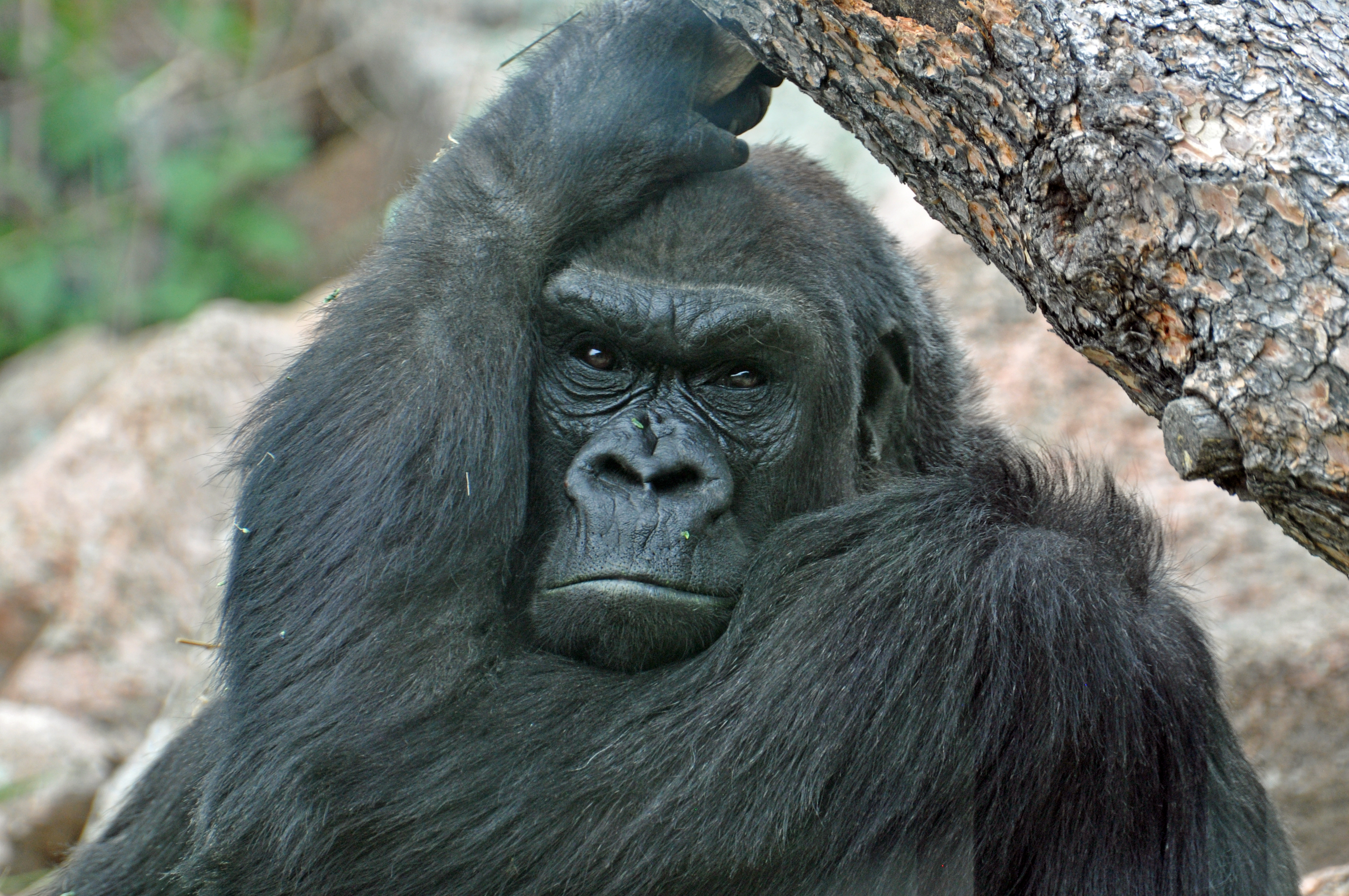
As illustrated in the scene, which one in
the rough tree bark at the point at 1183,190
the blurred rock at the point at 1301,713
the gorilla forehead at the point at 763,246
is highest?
the rough tree bark at the point at 1183,190

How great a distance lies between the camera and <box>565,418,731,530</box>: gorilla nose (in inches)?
105

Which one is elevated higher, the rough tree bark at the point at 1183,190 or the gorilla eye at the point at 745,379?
the rough tree bark at the point at 1183,190

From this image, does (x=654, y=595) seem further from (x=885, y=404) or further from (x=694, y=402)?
(x=885, y=404)

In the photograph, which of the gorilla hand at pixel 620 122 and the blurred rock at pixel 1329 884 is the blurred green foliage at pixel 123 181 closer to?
the gorilla hand at pixel 620 122

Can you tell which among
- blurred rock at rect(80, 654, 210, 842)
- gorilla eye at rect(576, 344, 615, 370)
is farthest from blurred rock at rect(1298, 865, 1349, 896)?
blurred rock at rect(80, 654, 210, 842)

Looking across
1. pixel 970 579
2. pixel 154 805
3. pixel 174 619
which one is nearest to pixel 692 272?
pixel 970 579

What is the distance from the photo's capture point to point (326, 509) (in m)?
2.71

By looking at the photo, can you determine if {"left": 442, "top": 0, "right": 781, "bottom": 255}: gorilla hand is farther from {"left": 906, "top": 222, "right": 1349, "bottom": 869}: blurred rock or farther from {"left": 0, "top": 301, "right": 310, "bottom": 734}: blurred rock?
{"left": 0, "top": 301, "right": 310, "bottom": 734}: blurred rock

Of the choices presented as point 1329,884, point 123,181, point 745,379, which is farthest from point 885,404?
point 123,181

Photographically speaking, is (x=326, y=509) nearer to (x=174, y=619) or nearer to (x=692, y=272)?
(x=692, y=272)

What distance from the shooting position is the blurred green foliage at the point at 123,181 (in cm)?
885

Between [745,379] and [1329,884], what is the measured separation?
2.22 m

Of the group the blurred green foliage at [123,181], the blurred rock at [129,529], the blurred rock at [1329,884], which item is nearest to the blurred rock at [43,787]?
the blurred rock at [129,529]

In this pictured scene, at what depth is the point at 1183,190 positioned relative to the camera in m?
1.85
